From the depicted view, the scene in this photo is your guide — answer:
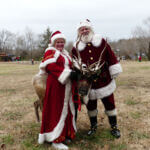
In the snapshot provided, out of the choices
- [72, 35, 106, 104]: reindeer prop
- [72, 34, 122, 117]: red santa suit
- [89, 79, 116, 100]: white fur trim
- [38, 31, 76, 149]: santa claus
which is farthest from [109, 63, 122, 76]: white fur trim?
[38, 31, 76, 149]: santa claus

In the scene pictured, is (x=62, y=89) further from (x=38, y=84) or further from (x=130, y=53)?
(x=130, y=53)

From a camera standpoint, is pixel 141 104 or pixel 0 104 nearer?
pixel 141 104

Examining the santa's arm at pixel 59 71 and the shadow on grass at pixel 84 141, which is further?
the shadow on grass at pixel 84 141

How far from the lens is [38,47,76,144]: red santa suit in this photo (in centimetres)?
344

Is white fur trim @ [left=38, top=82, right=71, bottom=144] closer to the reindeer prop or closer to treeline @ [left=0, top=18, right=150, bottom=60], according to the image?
the reindeer prop

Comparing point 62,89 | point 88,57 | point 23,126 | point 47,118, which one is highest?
point 88,57

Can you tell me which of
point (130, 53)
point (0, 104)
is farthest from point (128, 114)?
point (130, 53)

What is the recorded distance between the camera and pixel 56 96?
11.5 feet

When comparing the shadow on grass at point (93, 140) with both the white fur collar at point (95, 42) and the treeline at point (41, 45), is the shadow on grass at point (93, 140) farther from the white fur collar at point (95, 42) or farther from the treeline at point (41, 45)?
the treeline at point (41, 45)

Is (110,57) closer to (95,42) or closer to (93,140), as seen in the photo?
(95,42)

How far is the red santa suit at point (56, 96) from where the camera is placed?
3441mm

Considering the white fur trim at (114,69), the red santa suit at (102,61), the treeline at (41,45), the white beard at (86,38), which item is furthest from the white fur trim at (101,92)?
the treeline at (41,45)

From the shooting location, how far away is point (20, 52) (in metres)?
70.2

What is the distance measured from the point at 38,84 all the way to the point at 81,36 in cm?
122
